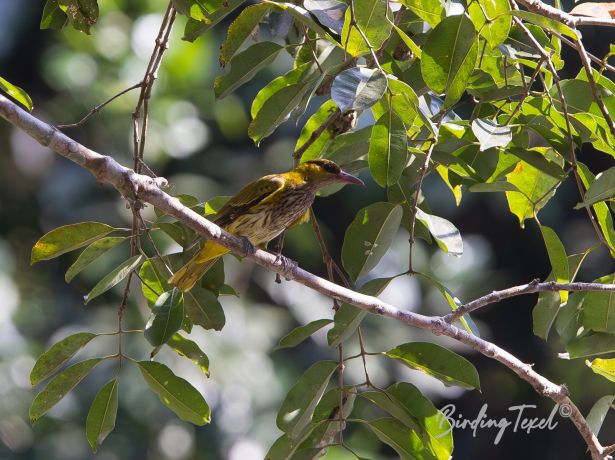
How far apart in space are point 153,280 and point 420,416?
2.76 feet

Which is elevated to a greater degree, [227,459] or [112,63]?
[112,63]

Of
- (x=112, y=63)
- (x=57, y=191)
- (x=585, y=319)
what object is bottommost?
(x=57, y=191)

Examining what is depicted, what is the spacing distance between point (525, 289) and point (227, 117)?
687 centimetres

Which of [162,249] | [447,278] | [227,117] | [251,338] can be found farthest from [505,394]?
[162,249]

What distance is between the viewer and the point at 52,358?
2.61 m

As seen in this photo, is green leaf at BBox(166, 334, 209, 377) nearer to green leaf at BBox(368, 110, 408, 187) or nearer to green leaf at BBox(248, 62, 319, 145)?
green leaf at BBox(248, 62, 319, 145)

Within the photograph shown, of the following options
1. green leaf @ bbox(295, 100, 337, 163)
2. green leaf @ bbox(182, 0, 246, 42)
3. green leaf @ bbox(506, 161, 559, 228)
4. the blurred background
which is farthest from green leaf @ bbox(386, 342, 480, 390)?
the blurred background

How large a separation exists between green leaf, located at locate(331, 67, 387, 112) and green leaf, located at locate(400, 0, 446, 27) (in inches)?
10.6

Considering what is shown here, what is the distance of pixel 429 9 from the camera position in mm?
2301

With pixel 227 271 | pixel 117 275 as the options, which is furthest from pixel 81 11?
pixel 227 271

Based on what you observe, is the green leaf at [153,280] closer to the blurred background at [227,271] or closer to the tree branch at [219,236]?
the tree branch at [219,236]

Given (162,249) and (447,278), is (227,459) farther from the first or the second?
(447,278)

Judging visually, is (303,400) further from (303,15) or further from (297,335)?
(303,15)

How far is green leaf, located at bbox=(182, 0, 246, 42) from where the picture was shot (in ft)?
8.43
